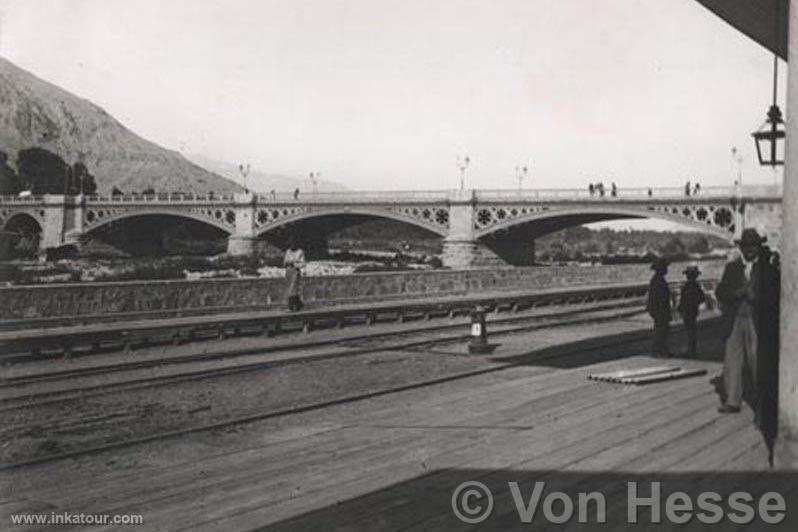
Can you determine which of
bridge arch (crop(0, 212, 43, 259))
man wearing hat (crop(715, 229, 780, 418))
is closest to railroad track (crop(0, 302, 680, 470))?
man wearing hat (crop(715, 229, 780, 418))

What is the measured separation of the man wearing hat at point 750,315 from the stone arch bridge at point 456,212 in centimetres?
3681

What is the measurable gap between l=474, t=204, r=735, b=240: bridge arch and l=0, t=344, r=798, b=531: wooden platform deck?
156ft

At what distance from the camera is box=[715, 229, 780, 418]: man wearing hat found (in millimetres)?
6362

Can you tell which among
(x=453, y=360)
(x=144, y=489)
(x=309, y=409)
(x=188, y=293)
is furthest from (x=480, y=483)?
(x=188, y=293)

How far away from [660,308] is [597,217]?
49.8m

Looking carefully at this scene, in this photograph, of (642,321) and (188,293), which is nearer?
(188,293)

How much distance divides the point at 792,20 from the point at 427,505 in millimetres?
3445

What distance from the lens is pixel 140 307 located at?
1972cm

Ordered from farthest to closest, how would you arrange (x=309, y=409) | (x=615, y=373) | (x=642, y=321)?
(x=642, y=321) → (x=615, y=373) → (x=309, y=409)

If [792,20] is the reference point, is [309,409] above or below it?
below

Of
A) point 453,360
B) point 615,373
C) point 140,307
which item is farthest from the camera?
point 140,307

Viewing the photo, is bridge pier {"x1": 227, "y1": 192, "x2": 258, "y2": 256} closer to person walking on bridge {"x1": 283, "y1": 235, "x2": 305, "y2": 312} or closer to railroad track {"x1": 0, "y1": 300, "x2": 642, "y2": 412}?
person walking on bridge {"x1": 283, "y1": 235, "x2": 305, "y2": 312}

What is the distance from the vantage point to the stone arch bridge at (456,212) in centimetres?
5238

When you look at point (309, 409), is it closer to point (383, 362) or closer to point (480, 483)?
point (480, 483)
